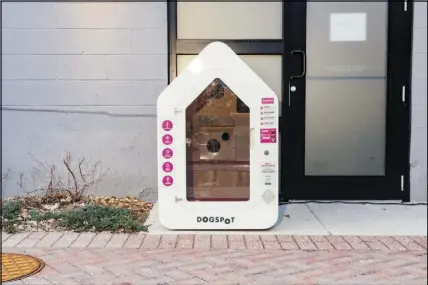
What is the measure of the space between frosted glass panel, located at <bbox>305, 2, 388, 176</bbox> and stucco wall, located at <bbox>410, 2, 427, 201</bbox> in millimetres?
327

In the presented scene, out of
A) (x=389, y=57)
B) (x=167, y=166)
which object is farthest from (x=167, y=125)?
(x=389, y=57)

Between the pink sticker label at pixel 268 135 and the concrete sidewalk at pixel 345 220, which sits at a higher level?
the pink sticker label at pixel 268 135

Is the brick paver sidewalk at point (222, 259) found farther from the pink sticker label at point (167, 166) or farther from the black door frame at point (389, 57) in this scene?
the black door frame at point (389, 57)

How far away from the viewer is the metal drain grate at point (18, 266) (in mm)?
3657

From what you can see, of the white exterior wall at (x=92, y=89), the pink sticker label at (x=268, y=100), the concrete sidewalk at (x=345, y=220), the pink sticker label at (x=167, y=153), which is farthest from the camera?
the white exterior wall at (x=92, y=89)

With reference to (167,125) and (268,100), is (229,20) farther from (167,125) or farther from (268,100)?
(167,125)

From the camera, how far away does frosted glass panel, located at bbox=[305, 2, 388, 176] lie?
226 inches

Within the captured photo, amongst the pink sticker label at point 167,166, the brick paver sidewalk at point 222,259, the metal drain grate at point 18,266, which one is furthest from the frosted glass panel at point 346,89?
the metal drain grate at point 18,266

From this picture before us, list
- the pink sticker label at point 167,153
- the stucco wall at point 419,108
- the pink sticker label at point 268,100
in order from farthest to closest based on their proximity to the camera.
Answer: the stucco wall at point 419,108 → the pink sticker label at point 167,153 → the pink sticker label at point 268,100

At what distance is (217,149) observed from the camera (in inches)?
185

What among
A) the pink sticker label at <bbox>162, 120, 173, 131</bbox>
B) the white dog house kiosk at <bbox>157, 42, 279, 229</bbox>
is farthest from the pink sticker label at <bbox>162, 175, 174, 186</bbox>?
the pink sticker label at <bbox>162, 120, 173, 131</bbox>

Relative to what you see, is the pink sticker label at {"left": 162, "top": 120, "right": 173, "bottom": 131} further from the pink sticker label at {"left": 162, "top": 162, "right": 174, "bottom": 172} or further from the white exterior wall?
the white exterior wall

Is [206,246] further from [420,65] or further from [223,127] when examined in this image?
[420,65]

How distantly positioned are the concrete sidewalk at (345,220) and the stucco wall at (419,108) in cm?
33
